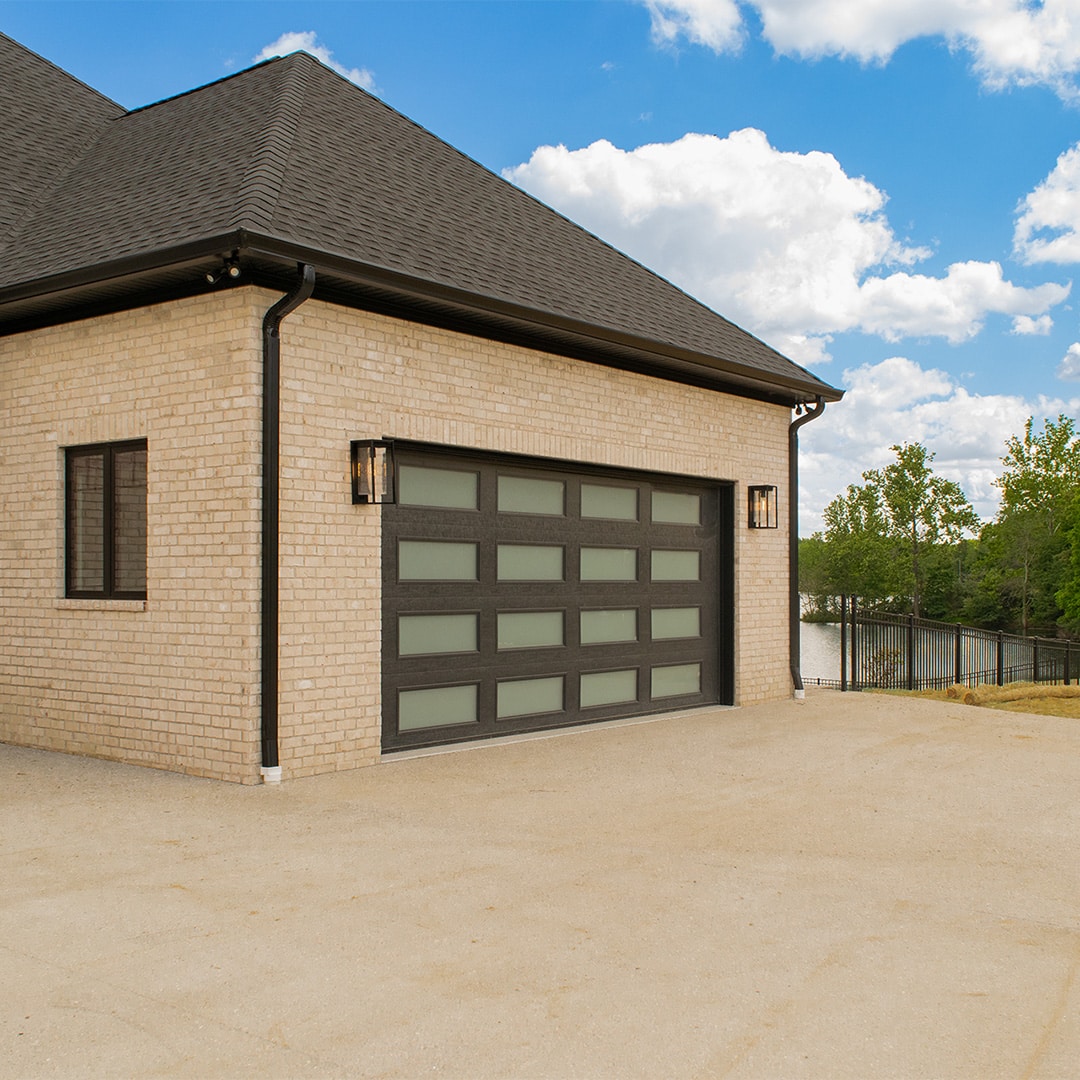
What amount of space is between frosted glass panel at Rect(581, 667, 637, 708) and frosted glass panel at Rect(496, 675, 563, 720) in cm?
40

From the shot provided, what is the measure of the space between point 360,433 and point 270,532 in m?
1.18

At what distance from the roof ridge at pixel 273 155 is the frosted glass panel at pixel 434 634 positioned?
11.2ft

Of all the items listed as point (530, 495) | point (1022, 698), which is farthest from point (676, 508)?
point (1022, 698)

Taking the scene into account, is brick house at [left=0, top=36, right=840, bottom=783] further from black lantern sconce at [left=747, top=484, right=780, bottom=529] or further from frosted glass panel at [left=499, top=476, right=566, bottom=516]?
black lantern sconce at [left=747, top=484, right=780, bottom=529]

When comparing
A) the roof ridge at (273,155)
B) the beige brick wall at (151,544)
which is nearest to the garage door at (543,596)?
the beige brick wall at (151,544)

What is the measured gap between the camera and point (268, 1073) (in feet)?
10.5

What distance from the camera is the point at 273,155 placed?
8.99 metres

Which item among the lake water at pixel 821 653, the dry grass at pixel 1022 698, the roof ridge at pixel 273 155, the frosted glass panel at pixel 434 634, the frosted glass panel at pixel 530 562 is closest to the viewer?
the roof ridge at pixel 273 155

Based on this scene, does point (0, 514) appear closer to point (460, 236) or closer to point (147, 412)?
point (147, 412)

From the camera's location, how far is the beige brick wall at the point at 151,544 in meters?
7.59

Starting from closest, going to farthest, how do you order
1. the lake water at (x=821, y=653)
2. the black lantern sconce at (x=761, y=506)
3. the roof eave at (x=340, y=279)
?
the roof eave at (x=340, y=279) < the black lantern sconce at (x=761, y=506) < the lake water at (x=821, y=653)

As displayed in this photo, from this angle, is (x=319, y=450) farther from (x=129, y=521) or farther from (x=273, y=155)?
(x=273, y=155)

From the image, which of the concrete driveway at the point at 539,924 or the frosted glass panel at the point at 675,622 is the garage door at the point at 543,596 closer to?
the frosted glass panel at the point at 675,622

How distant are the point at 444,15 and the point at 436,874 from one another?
10.5 metres
